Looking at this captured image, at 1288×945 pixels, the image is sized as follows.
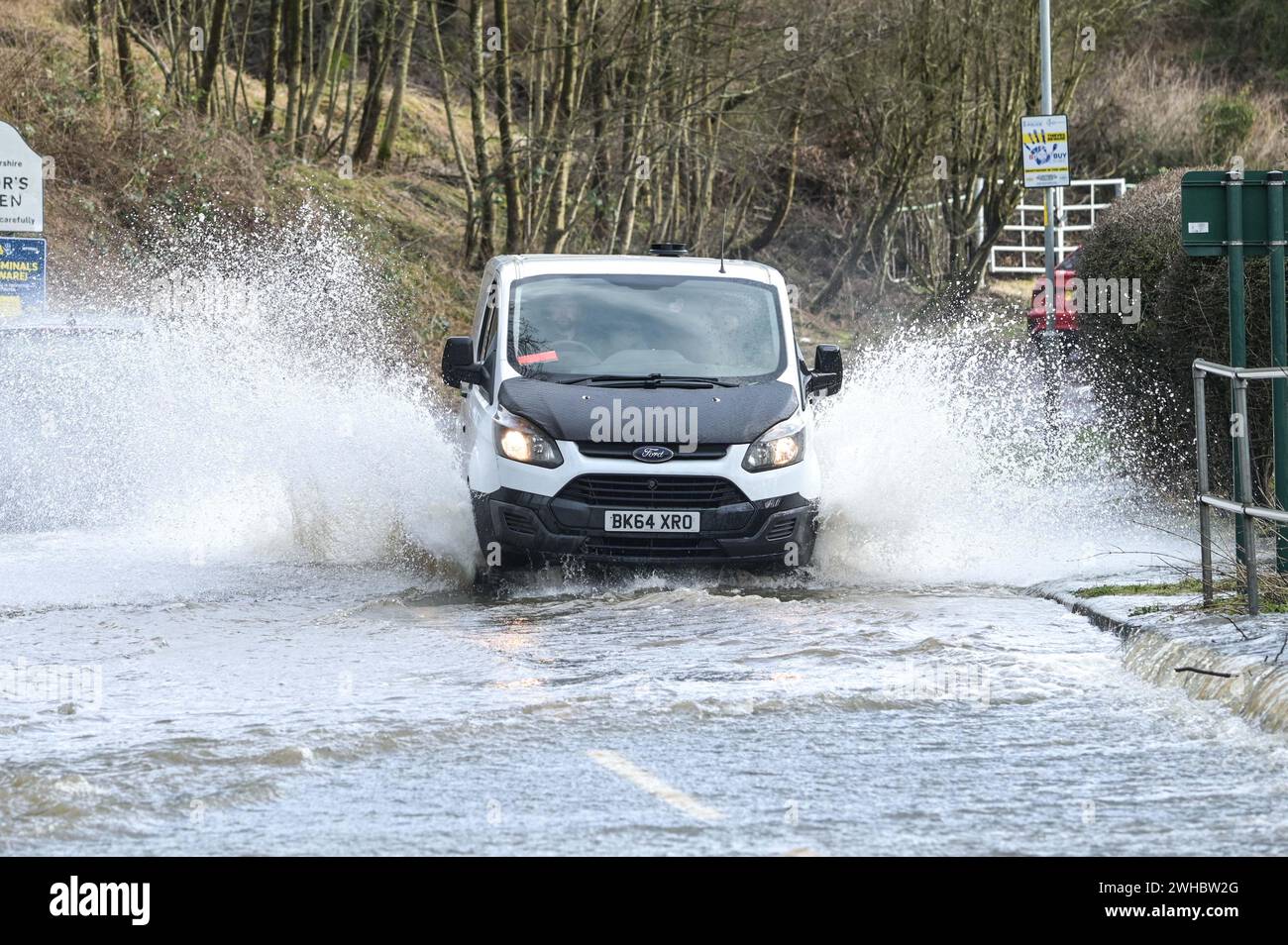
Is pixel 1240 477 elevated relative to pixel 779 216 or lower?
lower

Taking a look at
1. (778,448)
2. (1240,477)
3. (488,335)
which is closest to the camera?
(1240,477)

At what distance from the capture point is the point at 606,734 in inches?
291

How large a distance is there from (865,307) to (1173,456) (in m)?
23.0

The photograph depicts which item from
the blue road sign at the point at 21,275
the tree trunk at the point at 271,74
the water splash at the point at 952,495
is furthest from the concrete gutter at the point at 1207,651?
the tree trunk at the point at 271,74

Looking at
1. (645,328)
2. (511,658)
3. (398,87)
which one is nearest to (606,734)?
(511,658)

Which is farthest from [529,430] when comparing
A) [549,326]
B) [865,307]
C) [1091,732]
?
[865,307]

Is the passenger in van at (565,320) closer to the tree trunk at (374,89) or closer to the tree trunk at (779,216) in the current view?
the tree trunk at (374,89)

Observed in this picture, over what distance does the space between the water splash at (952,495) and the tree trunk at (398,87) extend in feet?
45.1

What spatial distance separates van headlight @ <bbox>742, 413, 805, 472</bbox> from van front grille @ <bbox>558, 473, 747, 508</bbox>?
205 millimetres

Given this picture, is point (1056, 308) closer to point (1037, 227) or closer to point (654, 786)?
point (654, 786)

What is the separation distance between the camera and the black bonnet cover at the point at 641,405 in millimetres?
11219

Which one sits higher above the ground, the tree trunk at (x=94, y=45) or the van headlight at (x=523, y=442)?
the tree trunk at (x=94, y=45)

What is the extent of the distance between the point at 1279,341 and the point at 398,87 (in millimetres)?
23101
